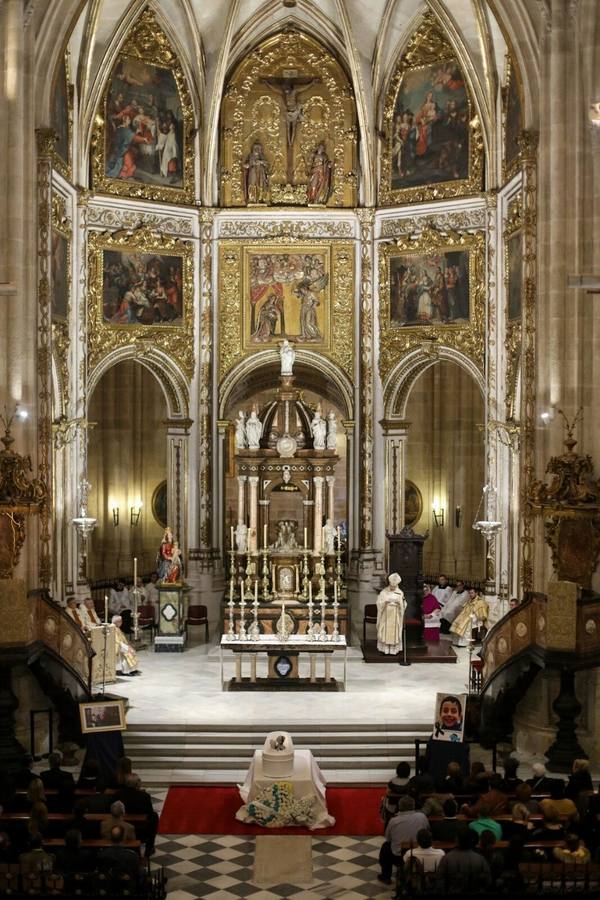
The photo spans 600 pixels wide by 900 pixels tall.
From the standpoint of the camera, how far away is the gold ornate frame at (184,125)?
3008 cm

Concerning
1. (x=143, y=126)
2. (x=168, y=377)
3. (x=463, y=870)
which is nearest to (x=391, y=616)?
(x=168, y=377)

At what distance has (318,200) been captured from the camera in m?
31.8

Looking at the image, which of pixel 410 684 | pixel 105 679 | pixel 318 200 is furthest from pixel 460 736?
pixel 318 200

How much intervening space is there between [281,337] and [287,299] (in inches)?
33.4

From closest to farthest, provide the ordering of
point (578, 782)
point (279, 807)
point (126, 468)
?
point (578, 782) < point (279, 807) < point (126, 468)

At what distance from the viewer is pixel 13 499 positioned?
2064cm

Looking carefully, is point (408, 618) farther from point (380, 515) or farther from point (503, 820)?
point (503, 820)

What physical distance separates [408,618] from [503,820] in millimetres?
13094

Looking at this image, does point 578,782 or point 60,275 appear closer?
point 578,782

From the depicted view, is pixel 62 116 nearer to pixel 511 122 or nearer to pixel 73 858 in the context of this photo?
pixel 511 122

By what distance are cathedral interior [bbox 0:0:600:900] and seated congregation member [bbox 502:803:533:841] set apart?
6779 mm

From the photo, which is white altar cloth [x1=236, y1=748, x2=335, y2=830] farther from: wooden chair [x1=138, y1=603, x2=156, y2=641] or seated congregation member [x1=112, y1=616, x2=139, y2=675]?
wooden chair [x1=138, y1=603, x2=156, y2=641]

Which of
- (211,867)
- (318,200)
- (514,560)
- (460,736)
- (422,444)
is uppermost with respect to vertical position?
(318,200)

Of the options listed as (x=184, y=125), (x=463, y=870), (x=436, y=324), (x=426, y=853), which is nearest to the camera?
(x=463, y=870)
